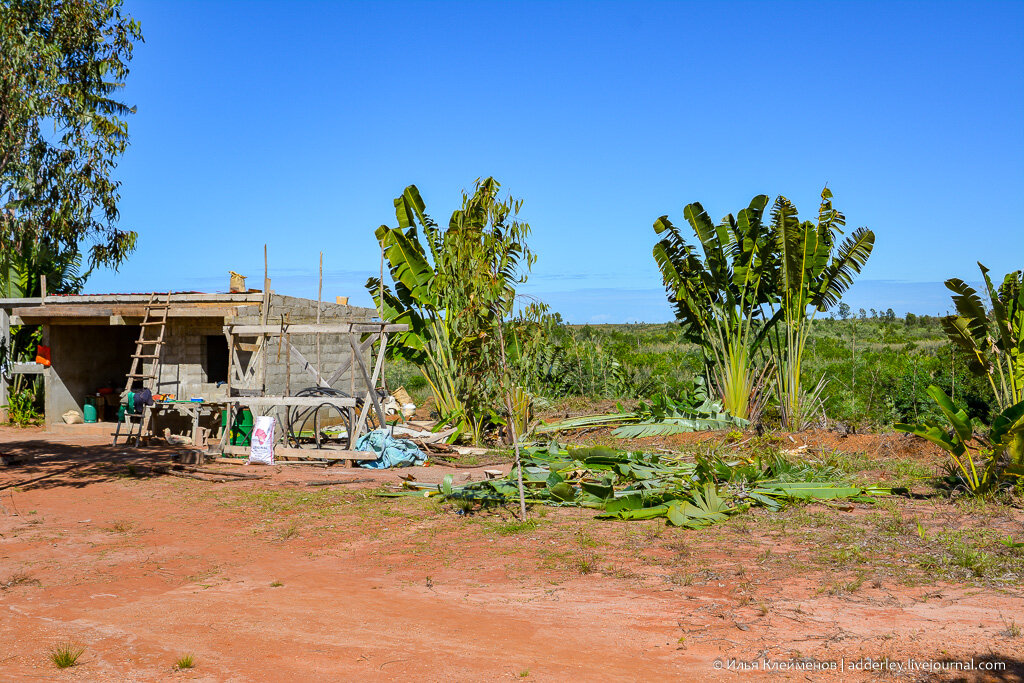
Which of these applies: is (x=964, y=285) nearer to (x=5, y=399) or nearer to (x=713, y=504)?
(x=713, y=504)

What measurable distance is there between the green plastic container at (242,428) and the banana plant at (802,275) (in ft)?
31.6

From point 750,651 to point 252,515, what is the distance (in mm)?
6379

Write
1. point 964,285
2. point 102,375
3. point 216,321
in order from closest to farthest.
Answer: point 964,285 → point 216,321 → point 102,375

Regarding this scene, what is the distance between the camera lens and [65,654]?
496cm

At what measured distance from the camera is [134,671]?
486cm

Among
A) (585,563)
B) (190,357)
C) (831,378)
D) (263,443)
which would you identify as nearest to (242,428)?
(263,443)

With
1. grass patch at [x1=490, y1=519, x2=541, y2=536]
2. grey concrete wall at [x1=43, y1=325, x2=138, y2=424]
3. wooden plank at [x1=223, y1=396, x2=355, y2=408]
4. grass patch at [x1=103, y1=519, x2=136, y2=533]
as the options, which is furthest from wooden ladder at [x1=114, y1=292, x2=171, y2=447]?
grass patch at [x1=490, y1=519, x2=541, y2=536]

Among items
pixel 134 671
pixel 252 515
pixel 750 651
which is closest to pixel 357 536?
pixel 252 515

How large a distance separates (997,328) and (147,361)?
15290mm

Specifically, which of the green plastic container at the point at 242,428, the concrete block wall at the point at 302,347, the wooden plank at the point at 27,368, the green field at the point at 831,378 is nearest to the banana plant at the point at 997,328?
the green field at the point at 831,378

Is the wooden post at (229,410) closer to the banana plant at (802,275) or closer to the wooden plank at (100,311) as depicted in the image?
the wooden plank at (100,311)

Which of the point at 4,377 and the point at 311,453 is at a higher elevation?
the point at 4,377

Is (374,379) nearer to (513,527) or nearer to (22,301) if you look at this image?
(513,527)

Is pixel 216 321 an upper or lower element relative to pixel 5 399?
upper
